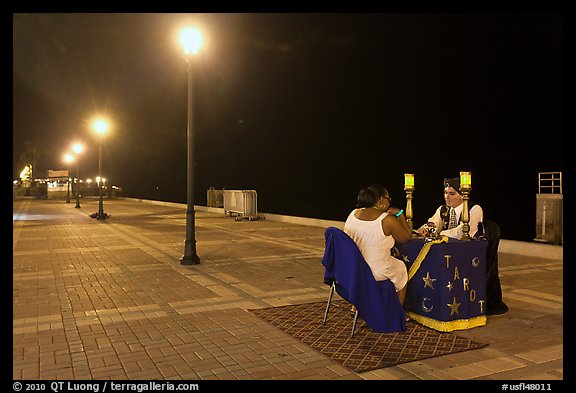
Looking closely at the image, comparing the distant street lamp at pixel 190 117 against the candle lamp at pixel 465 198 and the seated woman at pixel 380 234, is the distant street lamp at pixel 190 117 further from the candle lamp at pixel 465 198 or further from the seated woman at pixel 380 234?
the candle lamp at pixel 465 198

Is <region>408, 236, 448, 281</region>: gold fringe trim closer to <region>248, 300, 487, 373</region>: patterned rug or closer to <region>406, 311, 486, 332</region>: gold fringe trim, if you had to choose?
<region>406, 311, 486, 332</region>: gold fringe trim

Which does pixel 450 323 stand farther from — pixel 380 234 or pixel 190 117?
pixel 190 117

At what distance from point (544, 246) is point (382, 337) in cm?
678

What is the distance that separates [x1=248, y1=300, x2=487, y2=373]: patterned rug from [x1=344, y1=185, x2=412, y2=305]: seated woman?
60 centimetres

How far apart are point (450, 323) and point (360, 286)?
3.71 ft

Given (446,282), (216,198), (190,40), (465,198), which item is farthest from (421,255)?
(216,198)

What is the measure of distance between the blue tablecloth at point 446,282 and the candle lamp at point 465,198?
121mm

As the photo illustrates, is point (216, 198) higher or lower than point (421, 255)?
higher

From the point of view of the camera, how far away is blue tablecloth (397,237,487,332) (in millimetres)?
5789

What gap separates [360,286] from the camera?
5566 millimetres

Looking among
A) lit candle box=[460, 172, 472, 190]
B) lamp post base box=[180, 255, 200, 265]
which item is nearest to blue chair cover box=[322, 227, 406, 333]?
lit candle box=[460, 172, 472, 190]

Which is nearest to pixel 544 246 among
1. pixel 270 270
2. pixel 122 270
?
pixel 270 270

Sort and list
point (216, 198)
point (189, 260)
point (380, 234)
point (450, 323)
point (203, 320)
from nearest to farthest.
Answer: point (380, 234) → point (450, 323) → point (203, 320) → point (189, 260) → point (216, 198)

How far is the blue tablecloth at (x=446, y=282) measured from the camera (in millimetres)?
5789
